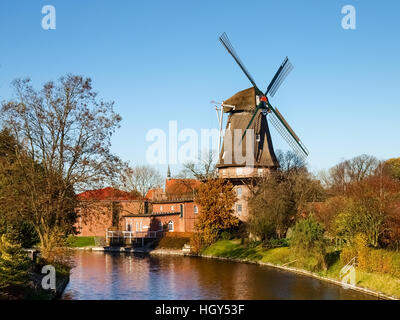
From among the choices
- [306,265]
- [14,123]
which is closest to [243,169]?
[306,265]

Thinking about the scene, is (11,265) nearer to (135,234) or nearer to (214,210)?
(214,210)

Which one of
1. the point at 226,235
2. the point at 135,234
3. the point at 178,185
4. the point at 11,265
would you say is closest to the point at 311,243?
the point at 226,235

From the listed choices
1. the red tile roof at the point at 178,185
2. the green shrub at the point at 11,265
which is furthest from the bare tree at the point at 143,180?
the green shrub at the point at 11,265

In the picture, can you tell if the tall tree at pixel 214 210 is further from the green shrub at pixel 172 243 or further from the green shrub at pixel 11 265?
the green shrub at pixel 11 265

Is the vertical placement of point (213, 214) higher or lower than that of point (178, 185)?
lower

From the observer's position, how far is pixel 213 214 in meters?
46.7

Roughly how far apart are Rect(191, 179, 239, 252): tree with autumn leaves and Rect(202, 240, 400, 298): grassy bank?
1.13 metres

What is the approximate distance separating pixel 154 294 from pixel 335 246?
15265mm

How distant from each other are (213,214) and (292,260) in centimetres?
1358

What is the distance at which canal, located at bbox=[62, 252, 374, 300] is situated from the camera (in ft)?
80.6

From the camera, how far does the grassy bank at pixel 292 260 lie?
958 inches

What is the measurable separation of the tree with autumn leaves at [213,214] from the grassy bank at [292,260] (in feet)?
3.70
